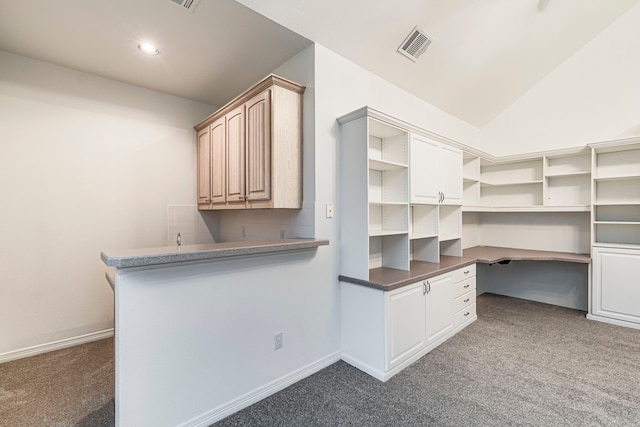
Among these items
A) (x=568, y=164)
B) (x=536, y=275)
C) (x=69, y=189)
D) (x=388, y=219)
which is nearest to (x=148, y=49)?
(x=69, y=189)

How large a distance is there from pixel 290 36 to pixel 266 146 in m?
0.88

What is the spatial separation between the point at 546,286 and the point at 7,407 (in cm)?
573

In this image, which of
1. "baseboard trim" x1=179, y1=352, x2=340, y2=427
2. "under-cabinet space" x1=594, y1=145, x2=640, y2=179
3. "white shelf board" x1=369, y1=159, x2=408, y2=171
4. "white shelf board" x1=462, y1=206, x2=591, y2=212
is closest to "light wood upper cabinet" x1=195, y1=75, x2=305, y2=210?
"white shelf board" x1=369, y1=159, x2=408, y2=171

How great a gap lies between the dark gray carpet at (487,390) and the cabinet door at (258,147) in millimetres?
1509

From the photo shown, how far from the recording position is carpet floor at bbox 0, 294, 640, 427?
69.1 inches

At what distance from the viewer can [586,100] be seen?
3658mm

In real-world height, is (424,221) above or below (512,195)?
below

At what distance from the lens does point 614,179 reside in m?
3.33

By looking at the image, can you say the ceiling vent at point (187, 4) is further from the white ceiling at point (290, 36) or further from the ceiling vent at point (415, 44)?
the ceiling vent at point (415, 44)

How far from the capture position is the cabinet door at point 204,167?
3256 mm

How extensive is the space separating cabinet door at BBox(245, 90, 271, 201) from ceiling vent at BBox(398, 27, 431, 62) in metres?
1.39

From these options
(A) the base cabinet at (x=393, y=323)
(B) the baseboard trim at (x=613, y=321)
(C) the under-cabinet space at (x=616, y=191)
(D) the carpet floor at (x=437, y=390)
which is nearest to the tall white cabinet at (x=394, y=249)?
(A) the base cabinet at (x=393, y=323)

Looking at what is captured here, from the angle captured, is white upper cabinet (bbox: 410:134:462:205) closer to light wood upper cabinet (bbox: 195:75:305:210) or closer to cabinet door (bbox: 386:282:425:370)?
cabinet door (bbox: 386:282:425:370)

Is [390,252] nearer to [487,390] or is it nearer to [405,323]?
[405,323]
